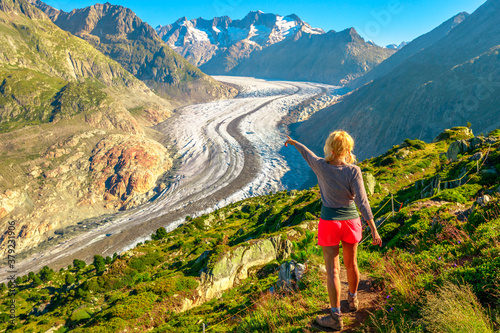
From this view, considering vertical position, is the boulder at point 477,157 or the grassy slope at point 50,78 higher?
the grassy slope at point 50,78

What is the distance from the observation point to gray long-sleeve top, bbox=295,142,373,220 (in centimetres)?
420

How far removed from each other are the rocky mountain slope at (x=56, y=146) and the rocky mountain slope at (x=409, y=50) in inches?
4949

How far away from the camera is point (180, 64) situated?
179875 mm

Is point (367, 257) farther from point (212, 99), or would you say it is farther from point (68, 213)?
point (212, 99)

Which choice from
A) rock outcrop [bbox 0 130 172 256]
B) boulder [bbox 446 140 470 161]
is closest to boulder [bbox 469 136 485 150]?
boulder [bbox 446 140 470 161]

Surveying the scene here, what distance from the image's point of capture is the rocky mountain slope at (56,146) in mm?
64250

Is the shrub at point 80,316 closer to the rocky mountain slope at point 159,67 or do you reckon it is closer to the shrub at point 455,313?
the shrub at point 455,313

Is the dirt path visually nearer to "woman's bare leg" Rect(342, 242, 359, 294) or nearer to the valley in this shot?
"woman's bare leg" Rect(342, 242, 359, 294)

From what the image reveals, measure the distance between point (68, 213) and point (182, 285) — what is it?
68428mm

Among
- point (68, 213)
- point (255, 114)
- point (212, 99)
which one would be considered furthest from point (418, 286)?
point (212, 99)

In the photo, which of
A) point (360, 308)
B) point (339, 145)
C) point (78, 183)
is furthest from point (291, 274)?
point (78, 183)

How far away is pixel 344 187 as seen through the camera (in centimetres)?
422

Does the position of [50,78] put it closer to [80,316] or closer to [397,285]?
[80,316]

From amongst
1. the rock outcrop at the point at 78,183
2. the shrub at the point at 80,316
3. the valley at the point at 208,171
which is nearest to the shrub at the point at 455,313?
the shrub at the point at 80,316
